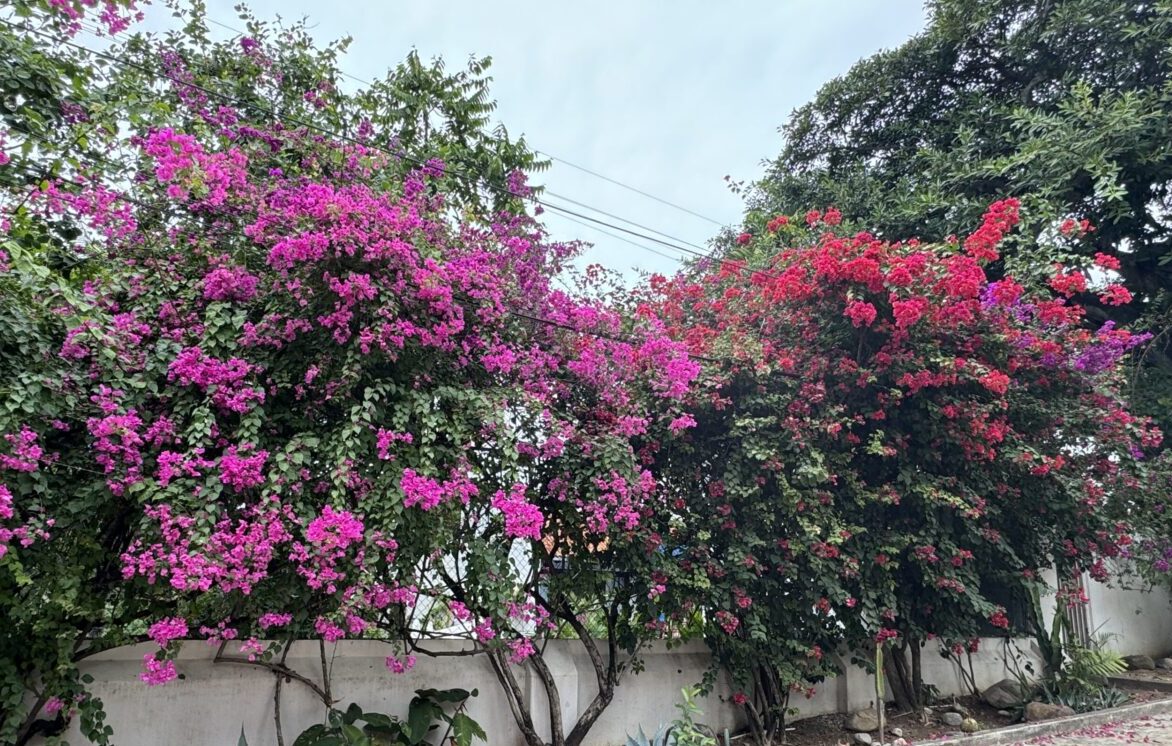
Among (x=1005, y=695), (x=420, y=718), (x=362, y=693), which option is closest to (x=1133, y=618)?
(x=1005, y=695)

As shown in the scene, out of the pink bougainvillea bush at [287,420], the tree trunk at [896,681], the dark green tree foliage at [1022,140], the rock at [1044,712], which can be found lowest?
the rock at [1044,712]

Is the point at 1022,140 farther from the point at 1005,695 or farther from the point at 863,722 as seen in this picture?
the point at 863,722

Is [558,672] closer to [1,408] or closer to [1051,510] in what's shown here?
[1,408]

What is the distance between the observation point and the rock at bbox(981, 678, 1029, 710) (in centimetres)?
628

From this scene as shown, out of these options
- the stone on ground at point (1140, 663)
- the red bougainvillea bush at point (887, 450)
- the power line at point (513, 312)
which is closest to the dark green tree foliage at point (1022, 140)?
the red bougainvillea bush at point (887, 450)

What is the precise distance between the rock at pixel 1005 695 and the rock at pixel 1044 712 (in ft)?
0.78

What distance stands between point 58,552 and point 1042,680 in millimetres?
8059

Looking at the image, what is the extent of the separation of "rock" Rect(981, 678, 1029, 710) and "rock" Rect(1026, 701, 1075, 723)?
0.78ft

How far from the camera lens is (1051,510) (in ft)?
18.6

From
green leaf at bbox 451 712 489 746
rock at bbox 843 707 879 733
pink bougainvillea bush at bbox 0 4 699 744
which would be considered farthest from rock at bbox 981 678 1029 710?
green leaf at bbox 451 712 489 746

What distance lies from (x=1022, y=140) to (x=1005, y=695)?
623cm

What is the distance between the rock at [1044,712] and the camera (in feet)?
19.4

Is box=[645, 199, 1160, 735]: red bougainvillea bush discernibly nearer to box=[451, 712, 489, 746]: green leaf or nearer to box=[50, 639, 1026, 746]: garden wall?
box=[50, 639, 1026, 746]: garden wall

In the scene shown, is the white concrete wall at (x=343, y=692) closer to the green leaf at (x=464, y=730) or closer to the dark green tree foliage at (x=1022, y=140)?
the green leaf at (x=464, y=730)
